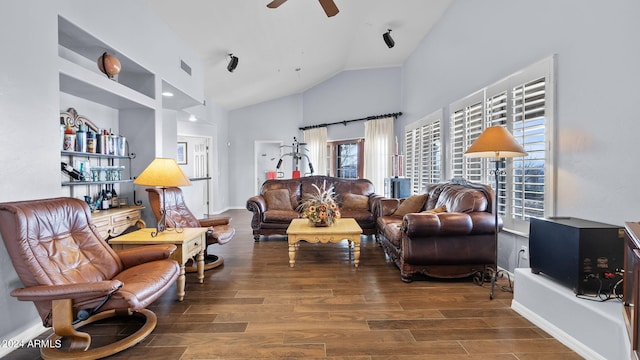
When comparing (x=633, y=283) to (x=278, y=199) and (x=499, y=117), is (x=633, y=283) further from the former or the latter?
(x=278, y=199)

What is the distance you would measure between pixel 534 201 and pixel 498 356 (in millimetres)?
1604

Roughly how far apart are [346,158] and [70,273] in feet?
21.0

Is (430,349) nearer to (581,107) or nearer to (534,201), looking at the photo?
(534,201)

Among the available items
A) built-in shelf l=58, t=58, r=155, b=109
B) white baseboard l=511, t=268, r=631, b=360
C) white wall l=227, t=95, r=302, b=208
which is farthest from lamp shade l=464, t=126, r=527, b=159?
white wall l=227, t=95, r=302, b=208

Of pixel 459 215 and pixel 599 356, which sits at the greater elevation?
pixel 459 215

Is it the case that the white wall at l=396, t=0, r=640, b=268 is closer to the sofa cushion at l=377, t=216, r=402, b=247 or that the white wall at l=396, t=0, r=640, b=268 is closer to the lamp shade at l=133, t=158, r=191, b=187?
the sofa cushion at l=377, t=216, r=402, b=247

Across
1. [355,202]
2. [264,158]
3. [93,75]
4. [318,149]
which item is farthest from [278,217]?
[264,158]

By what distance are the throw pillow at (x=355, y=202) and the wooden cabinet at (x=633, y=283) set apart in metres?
3.72

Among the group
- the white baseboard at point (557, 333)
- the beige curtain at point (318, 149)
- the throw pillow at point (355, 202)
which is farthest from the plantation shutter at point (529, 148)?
the beige curtain at point (318, 149)

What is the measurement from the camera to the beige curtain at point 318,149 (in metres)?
8.09

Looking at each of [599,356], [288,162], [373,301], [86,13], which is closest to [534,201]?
[599,356]

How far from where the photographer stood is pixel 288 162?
872 centimetres

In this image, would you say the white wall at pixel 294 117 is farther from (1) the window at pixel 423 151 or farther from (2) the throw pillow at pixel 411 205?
(2) the throw pillow at pixel 411 205

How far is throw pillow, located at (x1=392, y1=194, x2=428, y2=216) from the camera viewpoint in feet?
14.1
